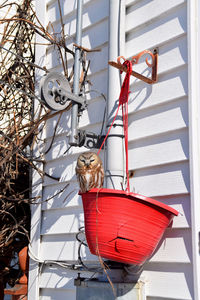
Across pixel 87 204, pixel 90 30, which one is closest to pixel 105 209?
pixel 87 204

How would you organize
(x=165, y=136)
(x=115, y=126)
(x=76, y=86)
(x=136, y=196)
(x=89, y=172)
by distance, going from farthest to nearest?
(x=76, y=86), (x=115, y=126), (x=165, y=136), (x=89, y=172), (x=136, y=196)

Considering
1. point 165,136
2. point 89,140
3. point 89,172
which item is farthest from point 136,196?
point 89,140

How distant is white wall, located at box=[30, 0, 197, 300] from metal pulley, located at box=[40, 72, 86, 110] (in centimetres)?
34

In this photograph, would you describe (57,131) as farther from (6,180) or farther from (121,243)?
(121,243)

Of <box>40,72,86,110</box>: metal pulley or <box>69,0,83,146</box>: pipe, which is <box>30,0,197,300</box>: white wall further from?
<box>40,72,86,110</box>: metal pulley

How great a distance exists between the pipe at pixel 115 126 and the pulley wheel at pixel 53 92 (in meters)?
0.24

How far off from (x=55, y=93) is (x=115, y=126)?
342mm

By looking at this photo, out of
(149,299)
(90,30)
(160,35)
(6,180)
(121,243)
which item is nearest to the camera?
(121,243)

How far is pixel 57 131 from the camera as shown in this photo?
2791 mm

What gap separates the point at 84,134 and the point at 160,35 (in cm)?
63

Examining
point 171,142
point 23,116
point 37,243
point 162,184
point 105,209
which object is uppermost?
point 23,116

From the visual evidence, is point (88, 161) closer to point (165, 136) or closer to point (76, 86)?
point (165, 136)

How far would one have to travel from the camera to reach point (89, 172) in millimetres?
1824

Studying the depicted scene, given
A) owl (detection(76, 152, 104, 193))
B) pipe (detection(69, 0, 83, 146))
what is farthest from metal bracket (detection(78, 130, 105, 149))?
owl (detection(76, 152, 104, 193))
